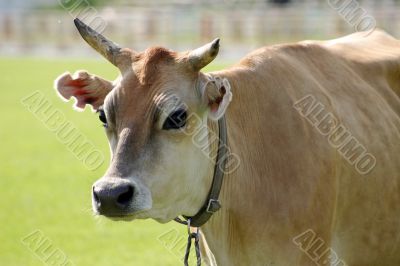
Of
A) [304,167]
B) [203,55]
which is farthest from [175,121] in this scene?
[304,167]

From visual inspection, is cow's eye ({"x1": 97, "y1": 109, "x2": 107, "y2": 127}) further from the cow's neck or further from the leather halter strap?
the cow's neck

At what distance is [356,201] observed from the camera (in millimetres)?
6289

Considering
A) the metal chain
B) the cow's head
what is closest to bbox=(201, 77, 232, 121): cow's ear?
the cow's head

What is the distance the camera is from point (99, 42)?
5.57 metres

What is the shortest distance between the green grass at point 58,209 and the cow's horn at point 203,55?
1.12 metres

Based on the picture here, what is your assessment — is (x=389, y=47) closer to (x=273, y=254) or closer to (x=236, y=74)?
(x=236, y=74)

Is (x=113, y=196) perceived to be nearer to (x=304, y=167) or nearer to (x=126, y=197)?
(x=126, y=197)

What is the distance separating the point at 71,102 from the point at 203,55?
18.8 metres

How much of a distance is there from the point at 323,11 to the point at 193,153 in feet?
115

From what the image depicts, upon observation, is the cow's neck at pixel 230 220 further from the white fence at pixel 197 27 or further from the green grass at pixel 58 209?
the white fence at pixel 197 27

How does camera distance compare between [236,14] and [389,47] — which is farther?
[236,14]

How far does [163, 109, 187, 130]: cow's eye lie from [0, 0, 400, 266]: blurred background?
62.9 inches

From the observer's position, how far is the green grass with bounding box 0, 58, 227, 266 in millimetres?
9539

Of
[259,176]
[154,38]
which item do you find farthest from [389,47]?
[154,38]
